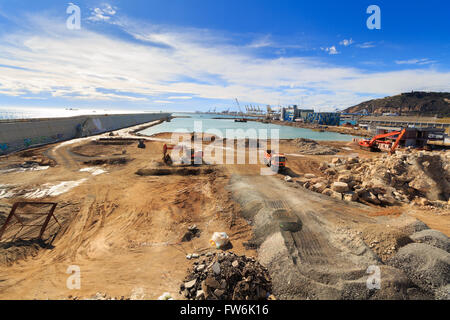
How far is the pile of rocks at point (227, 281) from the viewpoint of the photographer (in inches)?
249

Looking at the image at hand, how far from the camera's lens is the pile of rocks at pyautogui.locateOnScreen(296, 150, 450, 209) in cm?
1405

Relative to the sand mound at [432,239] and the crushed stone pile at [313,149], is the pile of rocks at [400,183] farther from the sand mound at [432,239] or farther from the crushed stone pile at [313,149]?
the crushed stone pile at [313,149]

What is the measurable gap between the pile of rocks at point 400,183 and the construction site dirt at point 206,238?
69 centimetres

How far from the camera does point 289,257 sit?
299 inches

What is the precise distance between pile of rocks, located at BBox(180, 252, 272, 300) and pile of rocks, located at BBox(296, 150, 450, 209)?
407 inches

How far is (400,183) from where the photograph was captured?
16.2 m

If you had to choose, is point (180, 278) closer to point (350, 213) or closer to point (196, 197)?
point (196, 197)
